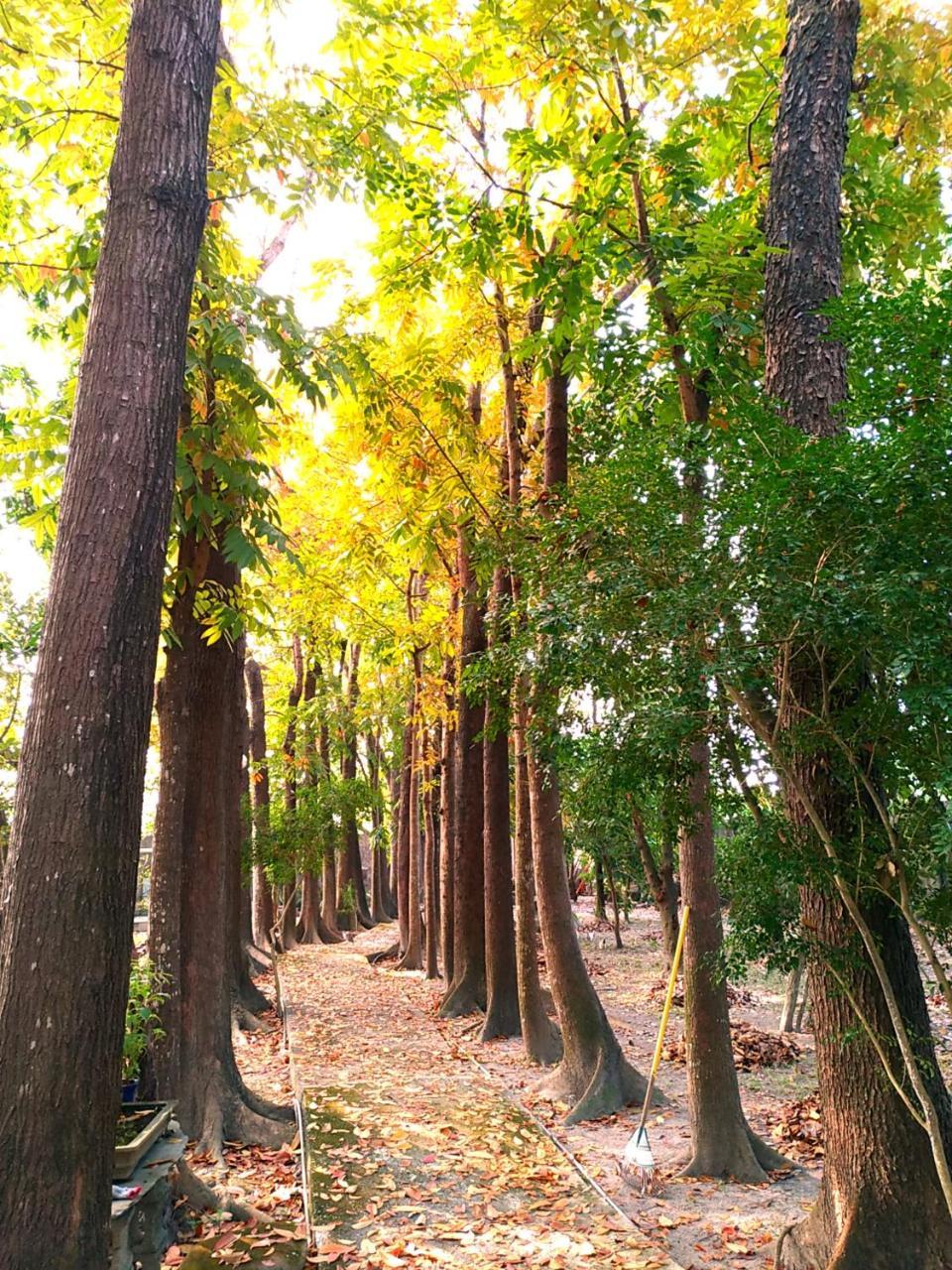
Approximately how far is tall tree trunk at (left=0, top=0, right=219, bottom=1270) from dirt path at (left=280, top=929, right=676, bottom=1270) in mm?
2869

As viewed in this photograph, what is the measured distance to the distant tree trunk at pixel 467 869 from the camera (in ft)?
42.7

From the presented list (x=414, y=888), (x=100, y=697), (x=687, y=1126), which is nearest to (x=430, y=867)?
(x=414, y=888)

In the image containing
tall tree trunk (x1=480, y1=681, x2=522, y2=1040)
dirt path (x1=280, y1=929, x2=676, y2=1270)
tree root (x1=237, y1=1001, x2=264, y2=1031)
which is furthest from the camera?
tree root (x1=237, y1=1001, x2=264, y2=1031)

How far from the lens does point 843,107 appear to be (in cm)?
568

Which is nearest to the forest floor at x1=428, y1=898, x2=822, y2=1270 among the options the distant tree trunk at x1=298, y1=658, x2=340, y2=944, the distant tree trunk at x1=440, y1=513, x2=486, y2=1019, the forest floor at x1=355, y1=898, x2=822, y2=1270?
the forest floor at x1=355, y1=898, x2=822, y2=1270

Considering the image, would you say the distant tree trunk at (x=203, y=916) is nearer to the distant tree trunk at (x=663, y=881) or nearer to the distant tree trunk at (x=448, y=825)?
the distant tree trunk at (x=663, y=881)

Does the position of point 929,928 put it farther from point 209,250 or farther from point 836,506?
point 209,250

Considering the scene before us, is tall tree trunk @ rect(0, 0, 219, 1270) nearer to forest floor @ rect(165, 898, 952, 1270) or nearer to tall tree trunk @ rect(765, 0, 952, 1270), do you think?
forest floor @ rect(165, 898, 952, 1270)

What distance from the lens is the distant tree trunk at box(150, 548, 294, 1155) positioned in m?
6.60

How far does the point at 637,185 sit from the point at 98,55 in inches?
147

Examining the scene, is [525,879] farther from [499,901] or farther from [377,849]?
[377,849]

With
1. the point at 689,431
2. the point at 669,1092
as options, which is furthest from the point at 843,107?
the point at 669,1092

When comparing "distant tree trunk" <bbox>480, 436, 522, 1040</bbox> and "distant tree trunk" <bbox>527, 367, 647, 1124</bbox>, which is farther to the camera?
"distant tree trunk" <bbox>480, 436, 522, 1040</bbox>

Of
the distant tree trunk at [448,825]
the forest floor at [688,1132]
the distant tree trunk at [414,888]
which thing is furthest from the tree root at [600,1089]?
the distant tree trunk at [414,888]
